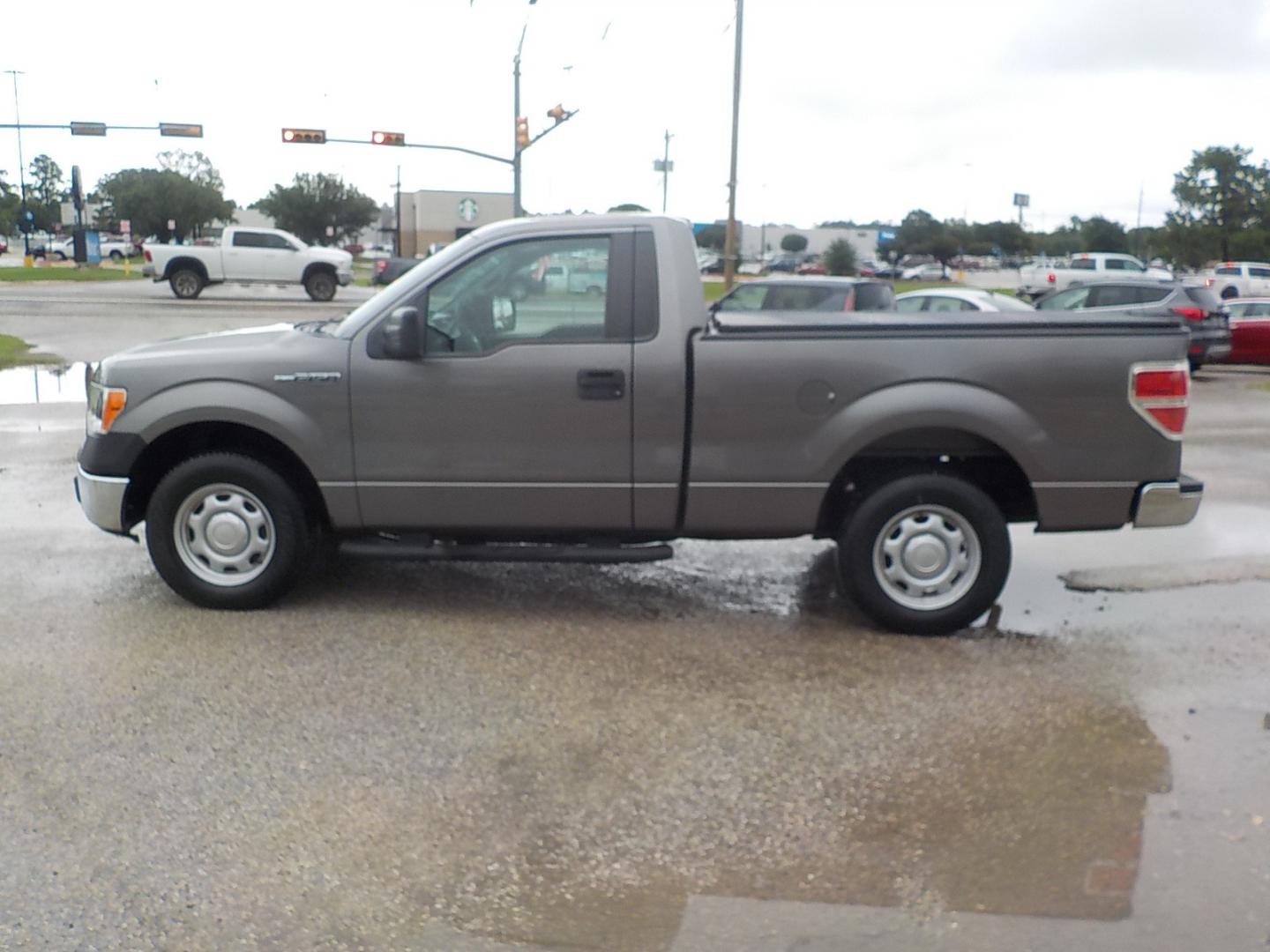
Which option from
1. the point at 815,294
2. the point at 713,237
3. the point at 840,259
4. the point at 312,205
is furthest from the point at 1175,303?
the point at 312,205

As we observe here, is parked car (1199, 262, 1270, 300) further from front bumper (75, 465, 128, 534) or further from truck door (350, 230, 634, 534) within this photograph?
front bumper (75, 465, 128, 534)

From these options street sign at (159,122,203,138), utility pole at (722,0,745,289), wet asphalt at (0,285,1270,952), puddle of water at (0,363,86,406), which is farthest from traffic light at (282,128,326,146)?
wet asphalt at (0,285,1270,952)

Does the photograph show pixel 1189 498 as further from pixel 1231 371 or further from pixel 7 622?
pixel 1231 371

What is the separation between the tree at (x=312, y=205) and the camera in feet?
288

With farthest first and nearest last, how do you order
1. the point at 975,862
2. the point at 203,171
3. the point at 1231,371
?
the point at 203,171 → the point at 1231,371 → the point at 975,862

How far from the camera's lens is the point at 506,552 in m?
6.39

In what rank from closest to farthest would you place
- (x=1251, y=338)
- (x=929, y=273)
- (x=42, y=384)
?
1. (x=42, y=384)
2. (x=1251, y=338)
3. (x=929, y=273)

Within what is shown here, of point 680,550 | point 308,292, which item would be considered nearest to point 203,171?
point 308,292

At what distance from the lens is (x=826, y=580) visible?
24.0 ft

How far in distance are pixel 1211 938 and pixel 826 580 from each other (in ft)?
12.6

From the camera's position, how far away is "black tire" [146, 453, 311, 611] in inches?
250

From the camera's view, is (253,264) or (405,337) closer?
(405,337)

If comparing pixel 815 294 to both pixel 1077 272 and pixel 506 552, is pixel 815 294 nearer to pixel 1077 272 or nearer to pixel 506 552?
pixel 506 552

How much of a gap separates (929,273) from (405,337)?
80.9 metres
